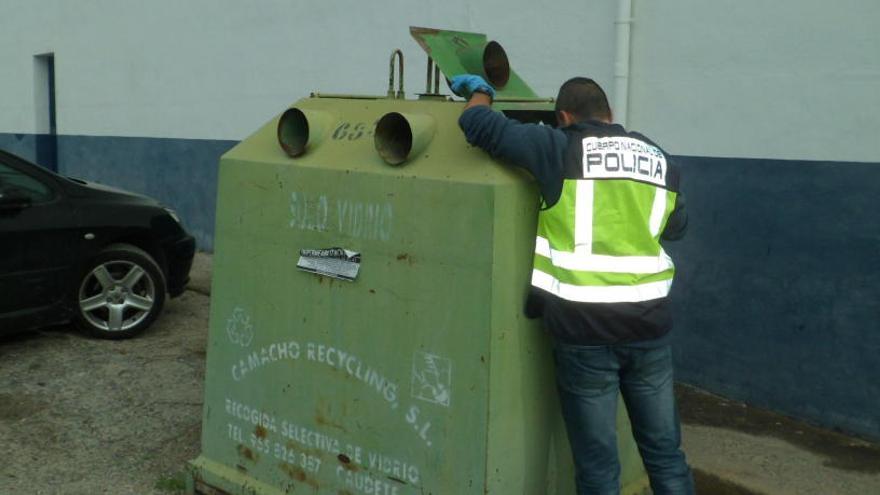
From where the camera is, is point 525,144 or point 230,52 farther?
point 230,52

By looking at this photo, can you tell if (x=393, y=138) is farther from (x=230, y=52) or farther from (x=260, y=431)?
(x=230, y=52)

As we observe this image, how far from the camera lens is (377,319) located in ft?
11.1

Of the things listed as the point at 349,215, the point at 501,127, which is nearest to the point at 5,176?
the point at 349,215

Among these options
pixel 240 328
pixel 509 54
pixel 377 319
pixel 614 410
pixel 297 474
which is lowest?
pixel 297 474

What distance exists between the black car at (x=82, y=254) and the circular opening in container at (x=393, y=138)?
364cm

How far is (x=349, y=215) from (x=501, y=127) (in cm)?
69

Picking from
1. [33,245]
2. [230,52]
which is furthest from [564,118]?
[230,52]

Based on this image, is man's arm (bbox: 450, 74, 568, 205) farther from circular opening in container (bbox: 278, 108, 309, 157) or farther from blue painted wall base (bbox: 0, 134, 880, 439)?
blue painted wall base (bbox: 0, 134, 880, 439)

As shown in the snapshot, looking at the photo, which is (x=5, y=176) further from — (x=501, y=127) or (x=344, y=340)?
(x=501, y=127)

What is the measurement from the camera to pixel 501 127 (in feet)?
10.1

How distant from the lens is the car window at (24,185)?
6262mm

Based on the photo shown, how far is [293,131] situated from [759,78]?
2652mm

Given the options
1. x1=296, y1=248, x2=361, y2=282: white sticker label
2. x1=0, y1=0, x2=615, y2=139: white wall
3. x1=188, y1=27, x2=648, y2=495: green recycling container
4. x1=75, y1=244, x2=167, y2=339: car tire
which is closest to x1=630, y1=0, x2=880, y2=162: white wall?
x1=0, y1=0, x2=615, y2=139: white wall

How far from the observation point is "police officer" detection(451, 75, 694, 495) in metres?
3.08
